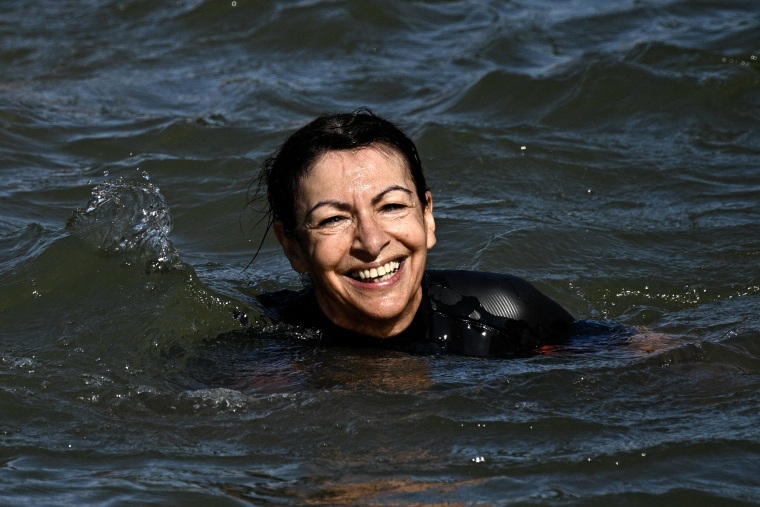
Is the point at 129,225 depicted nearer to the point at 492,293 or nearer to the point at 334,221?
the point at 334,221

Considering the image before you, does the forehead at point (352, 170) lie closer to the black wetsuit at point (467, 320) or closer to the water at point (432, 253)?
the black wetsuit at point (467, 320)

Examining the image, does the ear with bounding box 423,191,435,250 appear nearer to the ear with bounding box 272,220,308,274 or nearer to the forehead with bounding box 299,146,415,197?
the forehead with bounding box 299,146,415,197

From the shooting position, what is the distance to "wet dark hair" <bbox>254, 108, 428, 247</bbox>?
459 centimetres

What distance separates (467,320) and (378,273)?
1.92 ft

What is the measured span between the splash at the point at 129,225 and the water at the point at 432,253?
0.01 m

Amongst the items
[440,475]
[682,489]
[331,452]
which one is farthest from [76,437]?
[682,489]

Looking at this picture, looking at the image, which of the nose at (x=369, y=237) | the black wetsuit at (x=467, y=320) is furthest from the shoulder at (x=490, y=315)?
the nose at (x=369, y=237)

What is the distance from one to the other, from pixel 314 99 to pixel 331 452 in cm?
599

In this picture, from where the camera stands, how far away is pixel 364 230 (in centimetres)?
444

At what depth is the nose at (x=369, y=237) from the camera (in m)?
4.43

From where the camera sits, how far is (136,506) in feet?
12.3

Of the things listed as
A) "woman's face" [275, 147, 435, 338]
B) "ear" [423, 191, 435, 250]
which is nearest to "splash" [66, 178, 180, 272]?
"woman's face" [275, 147, 435, 338]

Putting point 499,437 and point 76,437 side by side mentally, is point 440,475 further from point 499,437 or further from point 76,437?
point 76,437

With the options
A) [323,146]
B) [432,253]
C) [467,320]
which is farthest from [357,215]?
[432,253]
